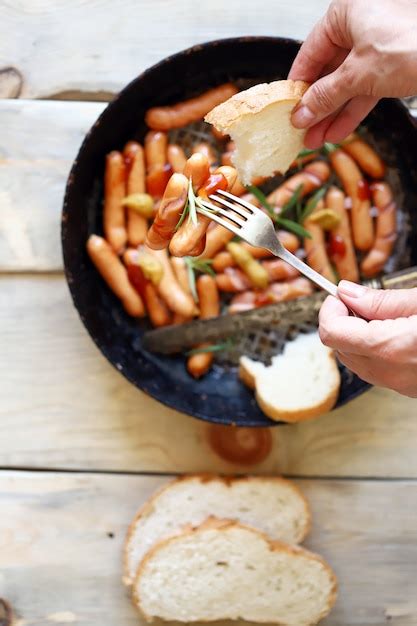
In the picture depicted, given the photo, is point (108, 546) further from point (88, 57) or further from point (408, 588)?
point (88, 57)

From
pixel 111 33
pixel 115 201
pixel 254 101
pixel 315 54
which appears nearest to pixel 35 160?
pixel 115 201

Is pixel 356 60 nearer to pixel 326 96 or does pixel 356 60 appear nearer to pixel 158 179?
pixel 326 96

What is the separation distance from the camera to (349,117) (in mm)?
1346

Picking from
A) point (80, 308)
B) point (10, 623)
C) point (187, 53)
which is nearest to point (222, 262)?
point (80, 308)

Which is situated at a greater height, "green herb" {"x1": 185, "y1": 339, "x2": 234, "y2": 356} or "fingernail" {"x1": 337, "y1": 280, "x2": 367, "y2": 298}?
"fingernail" {"x1": 337, "y1": 280, "x2": 367, "y2": 298}

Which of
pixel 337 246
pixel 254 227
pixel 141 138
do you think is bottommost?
pixel 337 246

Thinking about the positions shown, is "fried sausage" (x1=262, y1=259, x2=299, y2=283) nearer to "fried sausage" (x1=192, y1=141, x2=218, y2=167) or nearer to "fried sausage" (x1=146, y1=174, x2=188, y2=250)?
"fried sausage" (x1=192, y1=141, x2=218, y2=167)

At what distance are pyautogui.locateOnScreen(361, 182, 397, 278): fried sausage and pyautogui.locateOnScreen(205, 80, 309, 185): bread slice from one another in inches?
8.8

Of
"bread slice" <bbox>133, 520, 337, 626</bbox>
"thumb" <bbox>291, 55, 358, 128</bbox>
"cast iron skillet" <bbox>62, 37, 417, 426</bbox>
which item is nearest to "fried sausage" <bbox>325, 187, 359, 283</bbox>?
"cast iron skillet" <bbox>62, 37, 417, 426</bbox>

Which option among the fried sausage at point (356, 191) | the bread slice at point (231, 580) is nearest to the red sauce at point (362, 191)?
the fried sausage at point (356, 191)

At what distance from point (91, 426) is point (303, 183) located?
664 millimetres

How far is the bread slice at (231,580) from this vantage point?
1.52m

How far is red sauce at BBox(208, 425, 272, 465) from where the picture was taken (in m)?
1.57

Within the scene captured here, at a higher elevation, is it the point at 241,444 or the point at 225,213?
A: the point at 225,213
